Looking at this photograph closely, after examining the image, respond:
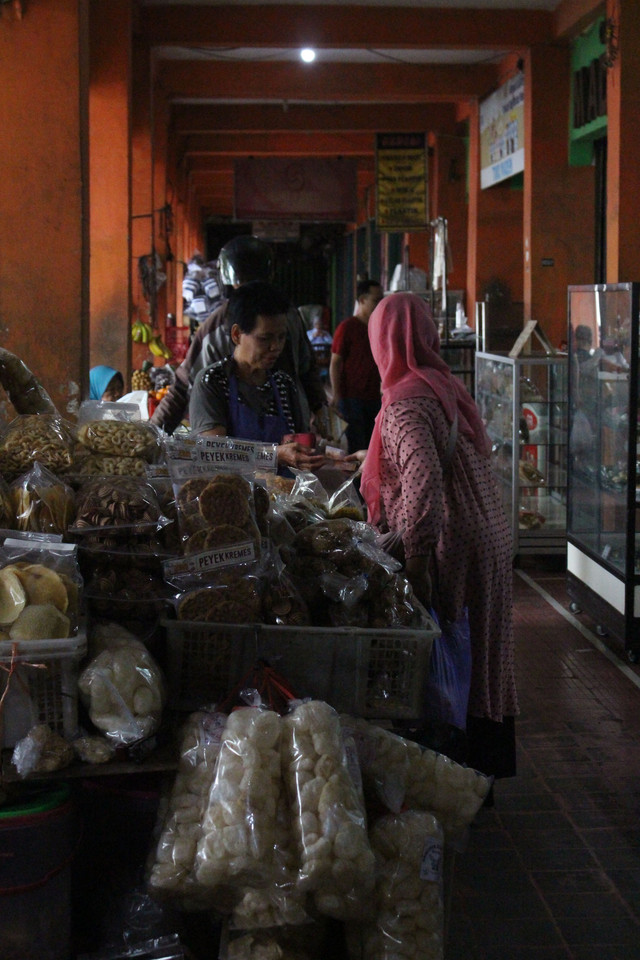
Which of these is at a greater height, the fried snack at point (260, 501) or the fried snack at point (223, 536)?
the fried snack at point (260, 501)

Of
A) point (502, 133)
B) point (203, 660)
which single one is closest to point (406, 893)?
point (203, 660)

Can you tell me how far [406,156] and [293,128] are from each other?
304 centimetres

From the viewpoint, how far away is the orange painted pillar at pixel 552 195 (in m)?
10.9

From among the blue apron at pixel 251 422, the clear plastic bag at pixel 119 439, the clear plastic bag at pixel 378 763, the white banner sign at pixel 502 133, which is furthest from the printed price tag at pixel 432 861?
the white banner sign at pixel 502 133

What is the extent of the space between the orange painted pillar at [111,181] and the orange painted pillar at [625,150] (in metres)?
4.28

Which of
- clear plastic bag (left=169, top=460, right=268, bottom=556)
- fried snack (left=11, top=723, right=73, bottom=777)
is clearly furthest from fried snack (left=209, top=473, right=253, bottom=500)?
fried snack (left=11, top=723, right=73, bottom=777)

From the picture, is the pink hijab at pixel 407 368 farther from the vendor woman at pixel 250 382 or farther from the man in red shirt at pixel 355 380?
the man in red shirt at pixel 355 380

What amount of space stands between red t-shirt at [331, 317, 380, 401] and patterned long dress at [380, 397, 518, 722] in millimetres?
5577

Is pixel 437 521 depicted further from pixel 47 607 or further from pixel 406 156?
pixel 406 156

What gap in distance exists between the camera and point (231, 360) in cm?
423

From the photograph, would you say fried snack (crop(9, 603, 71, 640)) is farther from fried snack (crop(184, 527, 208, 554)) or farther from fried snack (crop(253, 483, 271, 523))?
fried snack (crop(253, 483, 271, 523))

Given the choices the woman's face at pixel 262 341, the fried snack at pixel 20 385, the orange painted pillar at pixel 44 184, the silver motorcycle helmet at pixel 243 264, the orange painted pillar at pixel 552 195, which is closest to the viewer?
the fried snack at pixel 20 385

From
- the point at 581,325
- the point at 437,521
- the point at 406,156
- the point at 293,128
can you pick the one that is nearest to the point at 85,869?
the point at 437,521

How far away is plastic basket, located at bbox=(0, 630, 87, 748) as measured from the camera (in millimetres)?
2176
